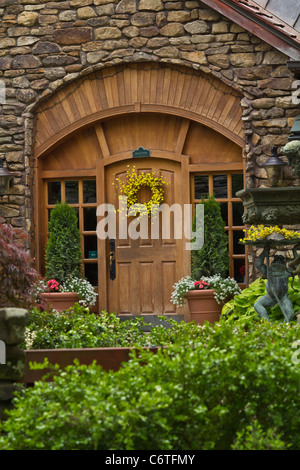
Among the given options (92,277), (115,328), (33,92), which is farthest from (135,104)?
(115,328)

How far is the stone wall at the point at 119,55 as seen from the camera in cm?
1008

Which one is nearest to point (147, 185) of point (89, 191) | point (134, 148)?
point (134, 148)

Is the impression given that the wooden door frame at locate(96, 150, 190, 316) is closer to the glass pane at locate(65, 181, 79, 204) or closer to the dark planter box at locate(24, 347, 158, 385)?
the glass pane at locate(65, 181, 79, 204)

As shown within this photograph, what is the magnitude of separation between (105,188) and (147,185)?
0.60m

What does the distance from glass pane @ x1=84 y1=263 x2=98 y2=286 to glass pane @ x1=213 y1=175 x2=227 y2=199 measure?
1931 millimetres

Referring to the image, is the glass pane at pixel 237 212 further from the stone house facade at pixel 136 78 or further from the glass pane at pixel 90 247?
the glass pane at pixel 90 247

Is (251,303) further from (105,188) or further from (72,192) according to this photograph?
(72,192)

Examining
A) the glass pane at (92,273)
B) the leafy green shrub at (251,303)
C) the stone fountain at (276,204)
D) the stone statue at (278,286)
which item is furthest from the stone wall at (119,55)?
the stone fountain at (276,204)

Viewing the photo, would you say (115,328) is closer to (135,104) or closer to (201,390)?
(201,390)

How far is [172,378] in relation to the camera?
3.75 m

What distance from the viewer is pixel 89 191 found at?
36.2 ft

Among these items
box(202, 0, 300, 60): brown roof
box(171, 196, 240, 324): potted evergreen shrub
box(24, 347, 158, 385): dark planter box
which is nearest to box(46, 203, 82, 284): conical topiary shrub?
box(171, 196, 240, 324): potted evergreen shrub

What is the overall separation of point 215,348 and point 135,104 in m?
7.01
